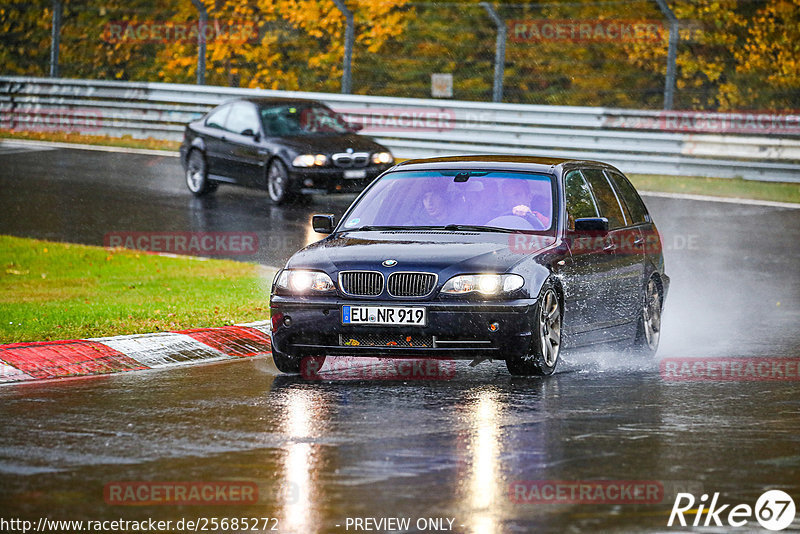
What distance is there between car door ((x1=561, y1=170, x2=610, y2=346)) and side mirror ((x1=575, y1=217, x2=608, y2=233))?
116mm

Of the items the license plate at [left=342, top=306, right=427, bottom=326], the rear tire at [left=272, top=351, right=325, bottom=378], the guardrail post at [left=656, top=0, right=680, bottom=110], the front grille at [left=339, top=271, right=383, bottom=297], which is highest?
the guardrail post at [left=656, top=0, right=680, bottom=110]

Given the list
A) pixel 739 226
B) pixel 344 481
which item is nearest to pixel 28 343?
pixel 344 481

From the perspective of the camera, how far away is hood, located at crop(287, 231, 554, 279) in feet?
32.8

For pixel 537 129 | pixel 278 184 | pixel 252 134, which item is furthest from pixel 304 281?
pixel 537 129

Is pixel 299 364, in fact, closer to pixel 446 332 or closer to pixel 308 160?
pixel 446 332

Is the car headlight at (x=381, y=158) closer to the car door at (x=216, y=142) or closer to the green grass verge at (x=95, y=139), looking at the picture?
the car door at (x=216, y=142)

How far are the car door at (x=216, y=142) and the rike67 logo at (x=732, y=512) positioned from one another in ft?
54.7

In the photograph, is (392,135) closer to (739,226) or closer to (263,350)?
(739,226)

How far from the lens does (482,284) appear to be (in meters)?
9.92

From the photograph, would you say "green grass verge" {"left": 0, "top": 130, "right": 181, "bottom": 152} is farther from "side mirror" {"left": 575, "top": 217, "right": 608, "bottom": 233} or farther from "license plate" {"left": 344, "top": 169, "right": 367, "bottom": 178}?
"side mirror" {"left": 575, "top": 217, "right": 608, "bottom": 233}

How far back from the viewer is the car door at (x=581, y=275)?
422 inches

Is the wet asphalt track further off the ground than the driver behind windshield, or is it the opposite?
the driver behind windshield

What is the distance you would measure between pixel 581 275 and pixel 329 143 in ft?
37.4

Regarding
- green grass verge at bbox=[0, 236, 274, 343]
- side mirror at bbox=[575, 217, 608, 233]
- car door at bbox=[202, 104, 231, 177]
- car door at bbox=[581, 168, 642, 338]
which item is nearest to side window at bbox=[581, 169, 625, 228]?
car door at bbox=[581, 168, 642, 338]
